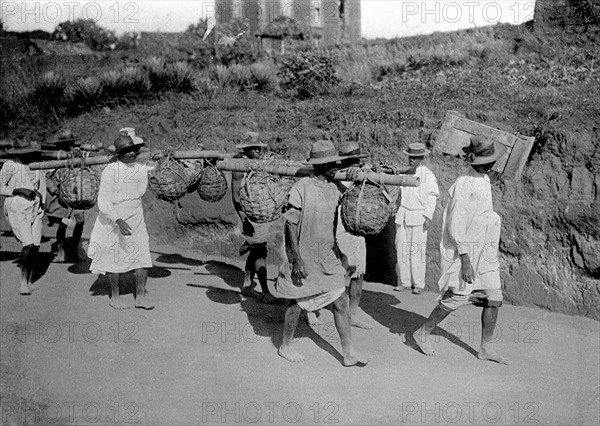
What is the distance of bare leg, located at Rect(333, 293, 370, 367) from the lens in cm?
554

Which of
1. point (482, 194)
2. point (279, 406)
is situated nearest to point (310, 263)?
point (279, 406)

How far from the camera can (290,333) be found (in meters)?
5.80

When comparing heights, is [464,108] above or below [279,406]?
above

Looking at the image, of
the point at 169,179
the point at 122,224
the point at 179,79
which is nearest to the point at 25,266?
the point at 122,224

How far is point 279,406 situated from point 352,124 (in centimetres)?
610

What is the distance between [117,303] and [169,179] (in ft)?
5.78

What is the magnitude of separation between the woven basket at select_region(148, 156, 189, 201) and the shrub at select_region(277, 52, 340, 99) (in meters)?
7.16

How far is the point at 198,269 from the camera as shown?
372 inches

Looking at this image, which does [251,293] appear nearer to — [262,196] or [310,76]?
[262,196]

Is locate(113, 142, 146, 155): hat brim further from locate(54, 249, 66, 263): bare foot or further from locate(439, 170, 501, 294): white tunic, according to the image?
locate(439, 170, 501, 294): white tunic

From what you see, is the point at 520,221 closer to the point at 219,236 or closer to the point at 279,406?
the point at 279,406

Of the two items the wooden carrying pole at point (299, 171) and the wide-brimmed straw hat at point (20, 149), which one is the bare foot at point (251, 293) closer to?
the wooden carrying pole at point (299, 171)

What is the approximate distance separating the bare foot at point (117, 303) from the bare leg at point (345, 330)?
307 centimetres

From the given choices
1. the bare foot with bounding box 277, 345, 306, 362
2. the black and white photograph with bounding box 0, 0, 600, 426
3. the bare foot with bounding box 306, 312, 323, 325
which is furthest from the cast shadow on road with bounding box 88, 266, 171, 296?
the bare foot with bounding box 277, 345, 306, 362
